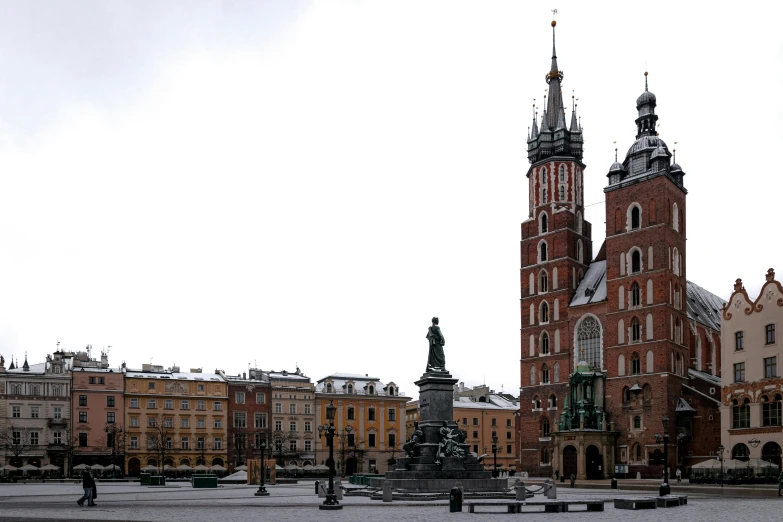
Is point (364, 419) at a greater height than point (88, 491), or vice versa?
point (88, 491)

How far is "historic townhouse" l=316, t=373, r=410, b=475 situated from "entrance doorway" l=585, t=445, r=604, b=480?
2773 cm

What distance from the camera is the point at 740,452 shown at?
200ft

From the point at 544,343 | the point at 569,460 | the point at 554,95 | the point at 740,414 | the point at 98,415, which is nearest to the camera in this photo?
the point at 740,414

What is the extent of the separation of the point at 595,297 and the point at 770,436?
25.3m

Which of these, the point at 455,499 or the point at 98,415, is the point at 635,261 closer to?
the point at 455,499

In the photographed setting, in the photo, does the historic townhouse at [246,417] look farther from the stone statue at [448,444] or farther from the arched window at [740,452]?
the stone statue at [448,444]

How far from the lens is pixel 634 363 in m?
76.6

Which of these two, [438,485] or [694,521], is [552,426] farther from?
[694,521]

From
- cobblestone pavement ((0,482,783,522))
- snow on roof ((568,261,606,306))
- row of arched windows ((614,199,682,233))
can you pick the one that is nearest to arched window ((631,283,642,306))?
snow on roof ((568,261,606,306))

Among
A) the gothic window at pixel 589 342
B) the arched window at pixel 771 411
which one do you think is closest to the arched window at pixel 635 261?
the gothic window at pixel 589 342

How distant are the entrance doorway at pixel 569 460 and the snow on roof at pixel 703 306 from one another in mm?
17023

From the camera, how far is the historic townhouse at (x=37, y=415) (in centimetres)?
8581

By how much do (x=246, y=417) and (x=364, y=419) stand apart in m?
13.5

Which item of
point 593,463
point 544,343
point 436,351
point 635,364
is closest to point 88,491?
point 436,351
